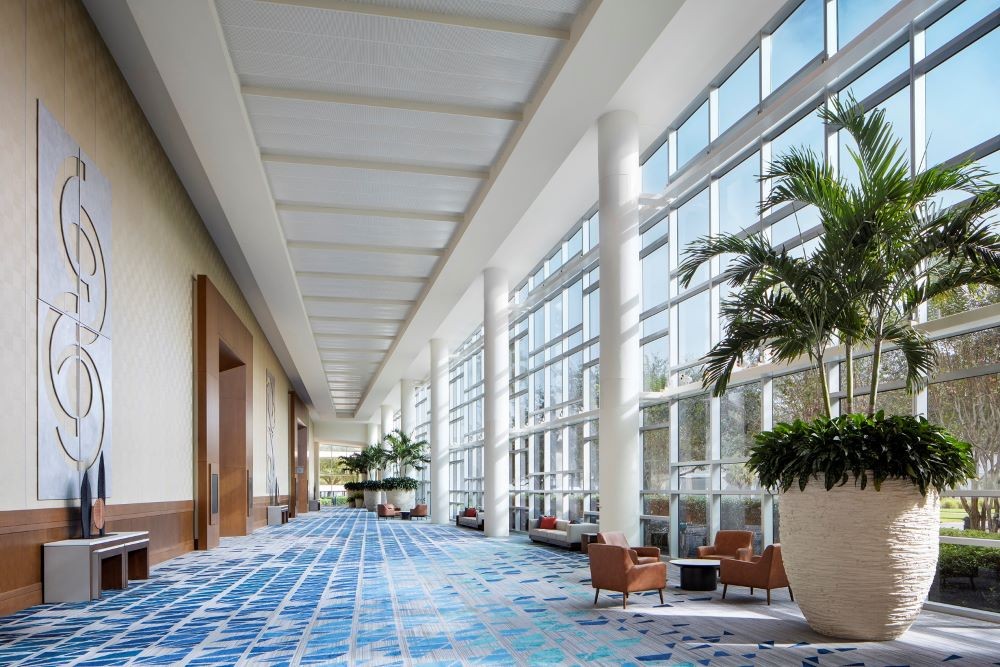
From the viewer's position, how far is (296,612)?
26.8 feet

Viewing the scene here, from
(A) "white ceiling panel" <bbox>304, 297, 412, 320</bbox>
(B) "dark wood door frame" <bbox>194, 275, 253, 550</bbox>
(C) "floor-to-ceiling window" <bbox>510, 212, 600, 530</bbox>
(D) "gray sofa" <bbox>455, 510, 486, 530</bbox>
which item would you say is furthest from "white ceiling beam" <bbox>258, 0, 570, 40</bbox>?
(D) "gray sofa" <bbox>455, 510, 486, 530</bbox>

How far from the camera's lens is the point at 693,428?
1291 centimetres

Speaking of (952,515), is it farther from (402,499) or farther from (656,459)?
(402,499)

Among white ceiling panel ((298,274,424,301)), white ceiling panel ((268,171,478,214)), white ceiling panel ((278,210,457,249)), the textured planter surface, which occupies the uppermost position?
white ceiling panel ((268,171,478,214))

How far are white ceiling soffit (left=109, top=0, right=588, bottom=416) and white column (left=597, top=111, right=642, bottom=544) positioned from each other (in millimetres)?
1507

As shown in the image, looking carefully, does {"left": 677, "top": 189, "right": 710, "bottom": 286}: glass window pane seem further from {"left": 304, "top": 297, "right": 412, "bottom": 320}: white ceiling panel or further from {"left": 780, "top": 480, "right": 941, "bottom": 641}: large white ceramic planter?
{"left": 304, "top": 297, "right": 412, "bottom": 320}: white ceiling panel

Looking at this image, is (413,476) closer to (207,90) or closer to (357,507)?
(357,507)

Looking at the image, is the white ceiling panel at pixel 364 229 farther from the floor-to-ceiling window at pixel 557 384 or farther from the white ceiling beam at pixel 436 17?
the white ceiling beam at pixel 436 17

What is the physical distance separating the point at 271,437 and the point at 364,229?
13.8 metres

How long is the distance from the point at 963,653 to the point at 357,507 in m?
44.8

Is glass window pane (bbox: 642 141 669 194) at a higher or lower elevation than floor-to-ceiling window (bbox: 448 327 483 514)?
higher

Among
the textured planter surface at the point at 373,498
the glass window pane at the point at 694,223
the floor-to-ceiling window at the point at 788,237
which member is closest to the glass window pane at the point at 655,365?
the floor-to-ceiling window at the point at 788,237

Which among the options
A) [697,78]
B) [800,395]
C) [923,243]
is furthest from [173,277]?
[923,243]

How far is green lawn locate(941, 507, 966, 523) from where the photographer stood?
7945 mm
